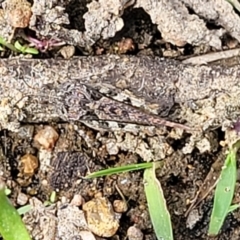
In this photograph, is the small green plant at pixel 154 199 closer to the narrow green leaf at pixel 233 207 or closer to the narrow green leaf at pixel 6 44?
the narrow green leaf at pixel 233 207

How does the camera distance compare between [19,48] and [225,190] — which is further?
[19,48]

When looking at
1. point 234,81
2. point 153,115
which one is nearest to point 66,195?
point 153,115

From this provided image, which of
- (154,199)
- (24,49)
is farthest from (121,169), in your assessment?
(24,49)

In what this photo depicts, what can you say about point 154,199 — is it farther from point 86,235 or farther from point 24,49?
point 24,49

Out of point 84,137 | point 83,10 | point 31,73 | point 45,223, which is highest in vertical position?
point 83,10

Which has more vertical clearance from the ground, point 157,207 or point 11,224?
point 157,207

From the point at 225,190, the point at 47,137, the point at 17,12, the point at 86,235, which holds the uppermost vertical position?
the point at 17,12

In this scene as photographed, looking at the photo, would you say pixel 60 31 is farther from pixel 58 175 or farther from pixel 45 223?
pixel 45 223
